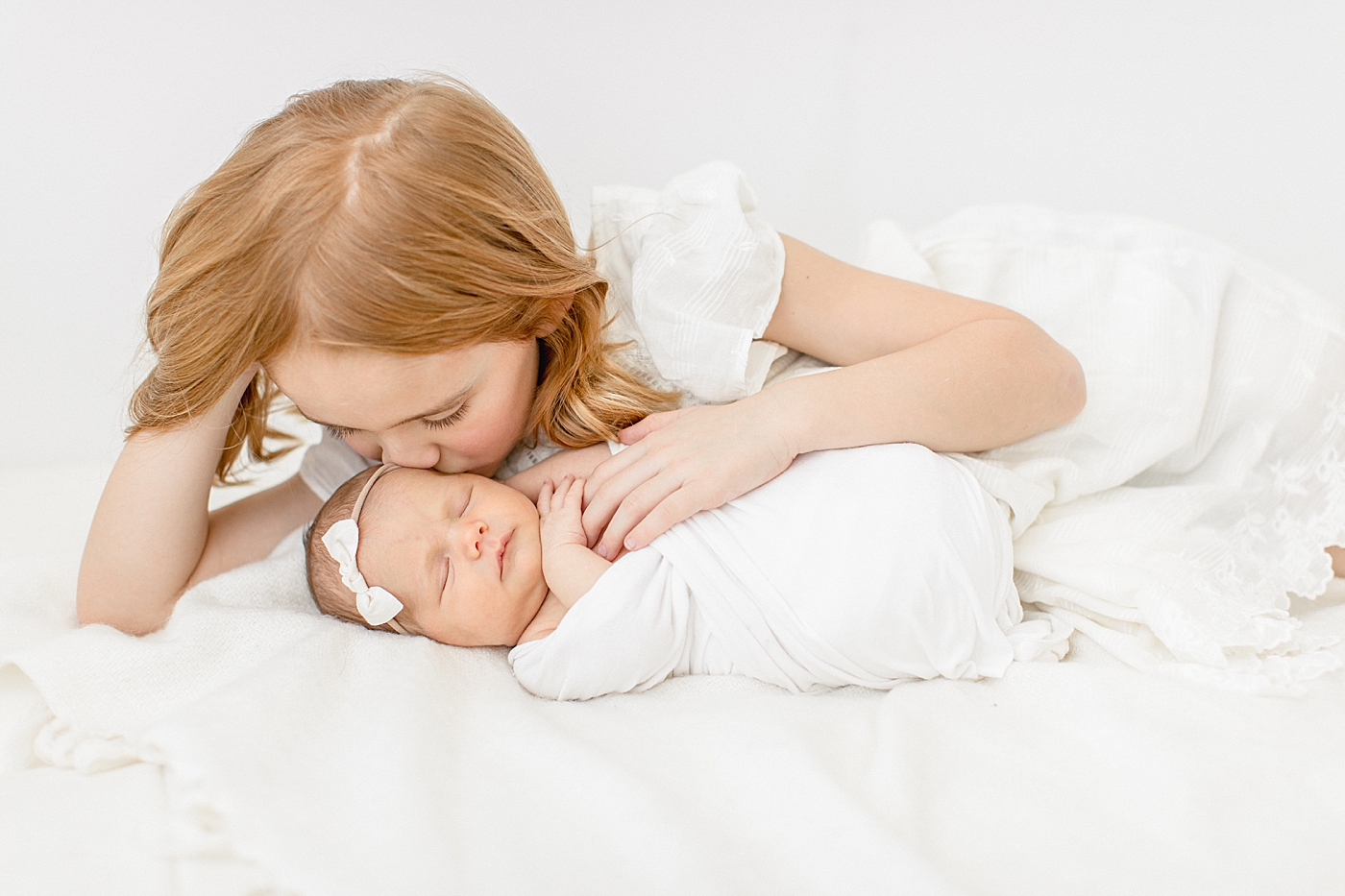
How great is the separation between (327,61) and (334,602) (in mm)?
997

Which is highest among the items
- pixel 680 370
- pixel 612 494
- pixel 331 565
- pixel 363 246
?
pixel 363 246

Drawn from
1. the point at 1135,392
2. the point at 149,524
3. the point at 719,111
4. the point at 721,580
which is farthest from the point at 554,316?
the point at 719,111

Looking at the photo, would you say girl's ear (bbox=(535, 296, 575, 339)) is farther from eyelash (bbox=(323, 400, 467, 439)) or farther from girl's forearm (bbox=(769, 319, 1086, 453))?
girl's forearm (bbox=(769, 319, 1086, 453))

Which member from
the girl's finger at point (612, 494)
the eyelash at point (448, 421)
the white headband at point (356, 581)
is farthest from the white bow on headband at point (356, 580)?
the girl's finger at point (612, 494)

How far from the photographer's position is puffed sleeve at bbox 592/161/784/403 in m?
1.09

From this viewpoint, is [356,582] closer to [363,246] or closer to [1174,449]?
[363,246]

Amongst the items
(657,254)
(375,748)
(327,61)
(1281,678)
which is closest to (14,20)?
(327,61)

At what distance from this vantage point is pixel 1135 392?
1.15 metres

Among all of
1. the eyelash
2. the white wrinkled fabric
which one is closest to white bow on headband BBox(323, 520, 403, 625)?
the eyelash

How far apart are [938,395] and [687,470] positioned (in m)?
0.27

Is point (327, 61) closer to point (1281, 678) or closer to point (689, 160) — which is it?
point (689, 160)

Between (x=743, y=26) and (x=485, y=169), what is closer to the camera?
(x=485, y=169)

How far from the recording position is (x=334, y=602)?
3.59ft

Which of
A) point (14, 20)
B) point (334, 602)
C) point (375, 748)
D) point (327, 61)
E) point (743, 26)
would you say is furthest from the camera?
point (743, 26)
